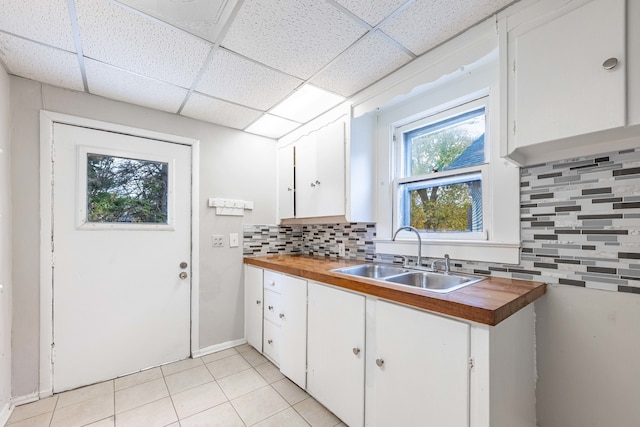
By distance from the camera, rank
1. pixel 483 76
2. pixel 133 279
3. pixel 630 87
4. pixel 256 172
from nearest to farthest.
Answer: pixel 630 87, pixel 483 76, pixel 133 279, pixel 256 172

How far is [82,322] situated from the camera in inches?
79.8

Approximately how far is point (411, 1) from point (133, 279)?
8.80ft

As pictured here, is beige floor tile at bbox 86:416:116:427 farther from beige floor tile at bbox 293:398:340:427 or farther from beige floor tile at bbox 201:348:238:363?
beige floor tile at bbox 293:398:340:427

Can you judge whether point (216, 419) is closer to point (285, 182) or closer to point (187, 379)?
point (187, 379)

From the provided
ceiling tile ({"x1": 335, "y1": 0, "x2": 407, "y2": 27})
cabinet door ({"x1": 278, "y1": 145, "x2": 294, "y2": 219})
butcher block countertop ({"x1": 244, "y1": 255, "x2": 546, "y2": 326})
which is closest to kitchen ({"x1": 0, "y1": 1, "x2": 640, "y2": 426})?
cabinet door ({"x1": 278, "y1": 145, "x2": 294, "y2": 219})

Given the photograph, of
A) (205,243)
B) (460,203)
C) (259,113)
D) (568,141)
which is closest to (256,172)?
(259,113)

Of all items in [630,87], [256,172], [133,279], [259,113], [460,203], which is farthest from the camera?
[256,172]

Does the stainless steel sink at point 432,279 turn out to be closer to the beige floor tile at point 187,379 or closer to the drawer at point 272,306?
the drawer at point 272,306

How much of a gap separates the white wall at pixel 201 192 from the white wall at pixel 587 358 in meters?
2.40

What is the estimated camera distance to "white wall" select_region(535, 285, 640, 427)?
117 centimetres

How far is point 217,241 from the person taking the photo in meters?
2.62

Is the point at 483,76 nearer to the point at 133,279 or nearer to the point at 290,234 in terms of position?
the point at 290,234

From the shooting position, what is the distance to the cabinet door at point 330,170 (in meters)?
2.20

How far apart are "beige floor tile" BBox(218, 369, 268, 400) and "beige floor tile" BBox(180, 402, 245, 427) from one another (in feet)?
0.44
